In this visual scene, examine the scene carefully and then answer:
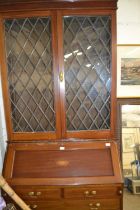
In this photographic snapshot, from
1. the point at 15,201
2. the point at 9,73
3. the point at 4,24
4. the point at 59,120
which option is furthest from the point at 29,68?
the point at 15,201

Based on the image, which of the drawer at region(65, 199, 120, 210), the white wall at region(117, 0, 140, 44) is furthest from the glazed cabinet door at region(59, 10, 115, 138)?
the drawer at region(65, 199, 120, 210)

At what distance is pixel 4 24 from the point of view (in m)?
1.94

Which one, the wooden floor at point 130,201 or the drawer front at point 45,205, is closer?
the drawer front at point 45,205

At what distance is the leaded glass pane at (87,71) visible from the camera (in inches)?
76.4

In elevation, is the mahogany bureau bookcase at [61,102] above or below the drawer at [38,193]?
above

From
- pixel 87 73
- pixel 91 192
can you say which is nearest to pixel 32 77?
pixel 87 73

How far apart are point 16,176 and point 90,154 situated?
0.73m

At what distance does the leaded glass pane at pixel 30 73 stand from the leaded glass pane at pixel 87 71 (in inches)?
7.2

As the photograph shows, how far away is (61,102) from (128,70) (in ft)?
3.00

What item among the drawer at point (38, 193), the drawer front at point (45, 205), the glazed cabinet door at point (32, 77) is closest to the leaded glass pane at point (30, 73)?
the glazed cabinet door at point (32, 77)

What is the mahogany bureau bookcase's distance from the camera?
1899 millimetres

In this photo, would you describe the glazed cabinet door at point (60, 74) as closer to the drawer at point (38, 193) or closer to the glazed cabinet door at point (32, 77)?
the glazed cabinet door at point (32, 77)

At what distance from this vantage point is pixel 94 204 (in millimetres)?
1946

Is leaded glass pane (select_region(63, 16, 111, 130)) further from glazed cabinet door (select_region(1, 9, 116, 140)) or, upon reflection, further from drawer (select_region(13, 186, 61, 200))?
drawer (select_region(13, 186, 61, 200))
